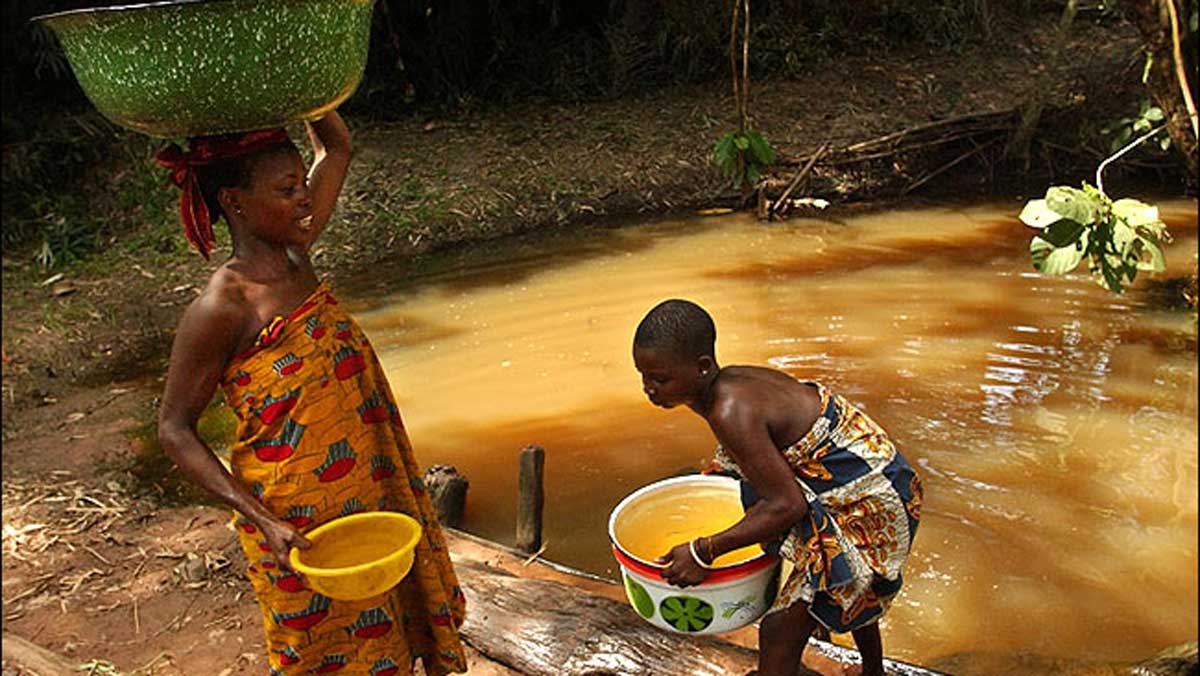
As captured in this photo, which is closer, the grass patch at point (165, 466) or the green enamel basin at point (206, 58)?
the green enamel basin at point (206, 58)

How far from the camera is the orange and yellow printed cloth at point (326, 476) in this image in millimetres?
1927

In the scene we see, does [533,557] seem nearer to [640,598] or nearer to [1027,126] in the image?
[640,598]

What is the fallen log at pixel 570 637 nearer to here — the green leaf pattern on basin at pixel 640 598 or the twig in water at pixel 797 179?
the green leaf pattern on basin at pixel 640 598

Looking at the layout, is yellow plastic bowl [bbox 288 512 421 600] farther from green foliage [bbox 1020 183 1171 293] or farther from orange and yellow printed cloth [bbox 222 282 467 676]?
green foliage [bbox 1020 183 1171 293]

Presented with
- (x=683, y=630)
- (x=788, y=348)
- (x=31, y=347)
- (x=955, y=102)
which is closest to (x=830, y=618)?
(x=683, y=630)

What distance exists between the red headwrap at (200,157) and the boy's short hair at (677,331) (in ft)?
2.71

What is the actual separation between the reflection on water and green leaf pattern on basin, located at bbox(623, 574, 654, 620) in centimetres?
116

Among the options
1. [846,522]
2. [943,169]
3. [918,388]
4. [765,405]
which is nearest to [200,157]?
[765,405]

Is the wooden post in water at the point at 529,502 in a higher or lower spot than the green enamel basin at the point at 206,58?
lower

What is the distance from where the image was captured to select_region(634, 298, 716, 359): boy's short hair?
2100 millimetres

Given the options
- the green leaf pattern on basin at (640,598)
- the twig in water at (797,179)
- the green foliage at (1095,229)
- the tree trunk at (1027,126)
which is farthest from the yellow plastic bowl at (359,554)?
the tree trunk at (1027,126)

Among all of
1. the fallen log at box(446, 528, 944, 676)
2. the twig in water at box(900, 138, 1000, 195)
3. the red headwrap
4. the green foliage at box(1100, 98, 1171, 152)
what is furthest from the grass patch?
the twig in water at box(900, 138, 1000, 195)

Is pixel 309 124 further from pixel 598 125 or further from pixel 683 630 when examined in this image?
pixel 598 125

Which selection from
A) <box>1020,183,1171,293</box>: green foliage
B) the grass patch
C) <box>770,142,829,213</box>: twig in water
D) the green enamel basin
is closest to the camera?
the green enamel basin
